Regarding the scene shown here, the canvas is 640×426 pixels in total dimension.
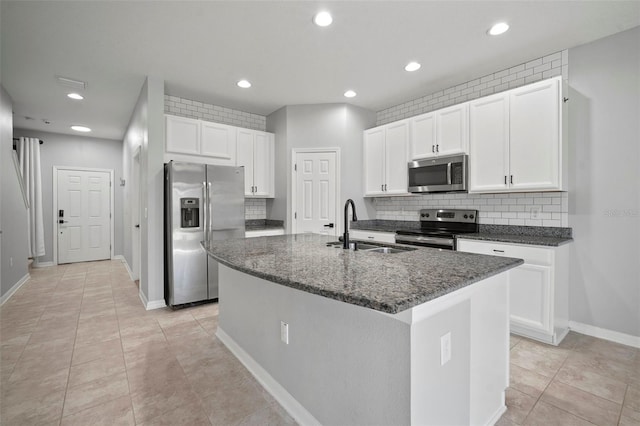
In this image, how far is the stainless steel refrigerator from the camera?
3420 mm

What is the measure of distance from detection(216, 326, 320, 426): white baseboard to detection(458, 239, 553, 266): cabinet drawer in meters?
2.23

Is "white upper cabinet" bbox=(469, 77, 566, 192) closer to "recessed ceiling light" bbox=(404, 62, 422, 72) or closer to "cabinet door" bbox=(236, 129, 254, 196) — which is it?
"recessed ceiling light" bbox=(404, 62, 422, 72)

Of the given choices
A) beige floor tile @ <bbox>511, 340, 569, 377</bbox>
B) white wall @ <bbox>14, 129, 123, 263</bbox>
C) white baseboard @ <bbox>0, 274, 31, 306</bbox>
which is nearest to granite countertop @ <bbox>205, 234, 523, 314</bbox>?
beige floor tile @ <bbox>511, 340, 569, 377</bbox>

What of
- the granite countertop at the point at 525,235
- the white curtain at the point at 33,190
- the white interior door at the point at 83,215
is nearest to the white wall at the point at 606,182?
the granite countertop at the point at 525,235

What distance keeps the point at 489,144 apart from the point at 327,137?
2151mm

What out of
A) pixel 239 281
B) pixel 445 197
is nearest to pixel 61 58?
pixel 239 281

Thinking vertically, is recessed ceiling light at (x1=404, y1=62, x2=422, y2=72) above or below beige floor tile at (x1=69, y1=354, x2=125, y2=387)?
above

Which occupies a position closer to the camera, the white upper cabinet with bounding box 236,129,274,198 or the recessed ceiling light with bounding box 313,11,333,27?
the recessed ceiling light with bounding box 313,11,333,27

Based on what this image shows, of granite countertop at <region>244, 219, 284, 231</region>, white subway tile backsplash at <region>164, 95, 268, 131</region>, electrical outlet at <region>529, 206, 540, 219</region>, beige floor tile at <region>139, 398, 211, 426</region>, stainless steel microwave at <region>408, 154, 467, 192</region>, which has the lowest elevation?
beige floor tile at <region>139, 398, 211, 426</region>

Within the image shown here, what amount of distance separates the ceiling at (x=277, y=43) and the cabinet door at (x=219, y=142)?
465mm

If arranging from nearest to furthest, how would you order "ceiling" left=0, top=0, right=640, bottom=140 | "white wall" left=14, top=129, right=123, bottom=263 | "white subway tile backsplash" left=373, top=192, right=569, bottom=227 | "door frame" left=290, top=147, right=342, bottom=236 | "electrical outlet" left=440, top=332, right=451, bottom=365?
"electrical outlet" left=440, top=332, right=451, bottom=365, "ceiling" left=0, top=0, right=640, bottom=140, "white subway tile backsplash" left=373, top=192, right=569, bottom=227, "door frame" left=290, top=147, right=342, bottom=236, "white wall" left=14, top=129, right=123, bottom=263

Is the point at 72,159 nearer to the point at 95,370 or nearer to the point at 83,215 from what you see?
the point at 83,215

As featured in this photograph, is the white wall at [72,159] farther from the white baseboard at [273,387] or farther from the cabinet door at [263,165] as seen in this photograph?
the white baseboard at [273,387]

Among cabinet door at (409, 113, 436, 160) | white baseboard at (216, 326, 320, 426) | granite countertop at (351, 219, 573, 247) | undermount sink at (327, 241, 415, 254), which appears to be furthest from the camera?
cabinet door at (409, 113, 436, 160)
